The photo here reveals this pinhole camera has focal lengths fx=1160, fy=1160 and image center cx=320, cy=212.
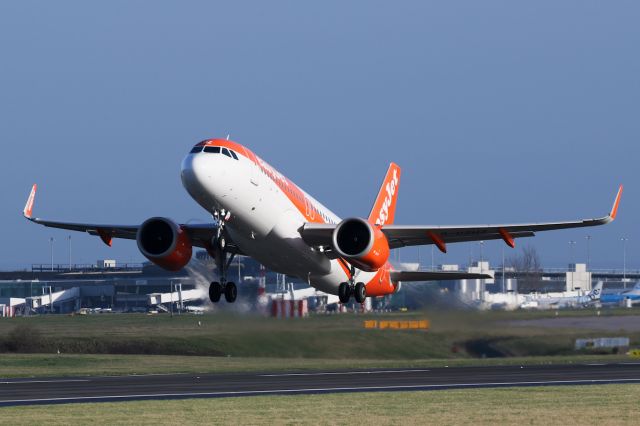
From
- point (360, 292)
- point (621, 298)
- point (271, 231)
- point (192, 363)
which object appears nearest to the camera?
point (271, 231)

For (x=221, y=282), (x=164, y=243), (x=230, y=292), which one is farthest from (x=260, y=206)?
(x=230, y=292)

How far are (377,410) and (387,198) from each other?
25627 millimetres

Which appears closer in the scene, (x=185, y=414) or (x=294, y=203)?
(x=185, y=414)

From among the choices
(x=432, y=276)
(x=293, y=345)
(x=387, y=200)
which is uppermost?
(x=387, y=200)

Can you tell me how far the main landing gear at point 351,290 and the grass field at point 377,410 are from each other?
9.56m

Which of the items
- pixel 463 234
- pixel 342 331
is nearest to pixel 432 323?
pixel 342 331

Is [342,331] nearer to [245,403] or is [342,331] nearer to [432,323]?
[432,323]

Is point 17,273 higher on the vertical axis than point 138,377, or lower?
higher

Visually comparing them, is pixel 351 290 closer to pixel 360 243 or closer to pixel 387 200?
pixel 360 243

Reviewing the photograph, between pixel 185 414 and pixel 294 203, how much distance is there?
42.7 ft

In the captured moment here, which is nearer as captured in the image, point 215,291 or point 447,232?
point 215,291

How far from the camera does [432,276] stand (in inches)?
2012

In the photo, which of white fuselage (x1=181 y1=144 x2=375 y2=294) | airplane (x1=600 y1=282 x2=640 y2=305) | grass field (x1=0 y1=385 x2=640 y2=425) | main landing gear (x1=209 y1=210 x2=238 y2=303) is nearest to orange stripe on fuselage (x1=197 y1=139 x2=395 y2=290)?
white fuselage (x1=181 y1=144 x2=375 y2=294)

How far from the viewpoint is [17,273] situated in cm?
15725
